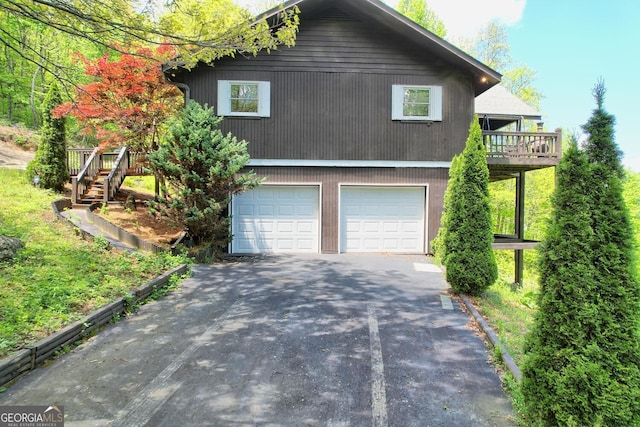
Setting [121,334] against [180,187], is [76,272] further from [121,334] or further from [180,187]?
[180,187]

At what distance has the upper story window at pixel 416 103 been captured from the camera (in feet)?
35.3

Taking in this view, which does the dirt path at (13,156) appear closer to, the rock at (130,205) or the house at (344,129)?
the rock at (130,205)

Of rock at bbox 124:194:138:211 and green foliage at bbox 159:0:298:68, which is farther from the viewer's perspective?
rock at bbox 124:194:138:211

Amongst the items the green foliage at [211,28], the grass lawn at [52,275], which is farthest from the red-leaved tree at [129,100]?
the green foliage at [211,28]

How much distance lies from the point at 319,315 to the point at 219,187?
4.55 metres

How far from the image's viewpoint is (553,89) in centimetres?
2812

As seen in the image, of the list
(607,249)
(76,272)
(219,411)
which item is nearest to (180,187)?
(76,272)

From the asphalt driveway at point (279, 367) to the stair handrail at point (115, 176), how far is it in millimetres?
7299

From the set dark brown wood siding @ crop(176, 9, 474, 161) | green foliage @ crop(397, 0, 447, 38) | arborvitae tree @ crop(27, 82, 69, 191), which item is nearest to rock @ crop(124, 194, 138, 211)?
arborvitae tree @ crop(27, 82, 69, 191)

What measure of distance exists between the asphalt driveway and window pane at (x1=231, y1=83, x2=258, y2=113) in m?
6.17

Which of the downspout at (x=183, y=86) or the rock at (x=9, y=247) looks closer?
the rock at (x=9, y=247)

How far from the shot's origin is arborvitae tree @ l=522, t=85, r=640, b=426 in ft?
7.58

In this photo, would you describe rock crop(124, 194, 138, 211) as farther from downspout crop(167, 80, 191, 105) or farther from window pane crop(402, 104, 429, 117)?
window pane crop(402, 104, 429, 117)

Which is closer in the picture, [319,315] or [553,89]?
[319,315]
